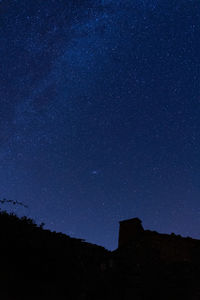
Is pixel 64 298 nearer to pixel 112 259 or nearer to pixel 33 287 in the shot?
pixel 33 287

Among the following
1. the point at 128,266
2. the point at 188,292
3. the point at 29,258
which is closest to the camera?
the point at 29,258

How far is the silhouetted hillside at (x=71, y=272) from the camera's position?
11.5m

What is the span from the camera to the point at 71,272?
39.6ft

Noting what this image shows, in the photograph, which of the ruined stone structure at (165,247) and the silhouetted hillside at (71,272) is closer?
the silhouetted hillside at (71,272)

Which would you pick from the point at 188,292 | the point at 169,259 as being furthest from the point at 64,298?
the point at 169,259

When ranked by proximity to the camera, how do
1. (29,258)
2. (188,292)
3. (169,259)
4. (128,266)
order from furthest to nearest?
(169,259), (128,266), (188,292), (29,258)

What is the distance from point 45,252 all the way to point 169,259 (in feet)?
28.1

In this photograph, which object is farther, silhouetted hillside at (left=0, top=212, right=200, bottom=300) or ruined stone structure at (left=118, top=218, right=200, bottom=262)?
ruined stone structure at (left=118, top=218, right=200, bottom=262)

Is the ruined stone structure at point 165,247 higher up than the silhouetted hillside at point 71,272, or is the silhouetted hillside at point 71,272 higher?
the ruined stone structure at point 165,247

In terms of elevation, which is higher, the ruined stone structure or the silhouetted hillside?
the ruined stone structure

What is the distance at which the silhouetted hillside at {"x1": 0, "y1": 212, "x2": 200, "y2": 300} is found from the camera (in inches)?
452

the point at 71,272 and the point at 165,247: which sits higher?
the point at 165,247

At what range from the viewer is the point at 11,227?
11.5 meters

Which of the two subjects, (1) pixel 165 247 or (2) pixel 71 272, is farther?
(1) pixel 165 247
